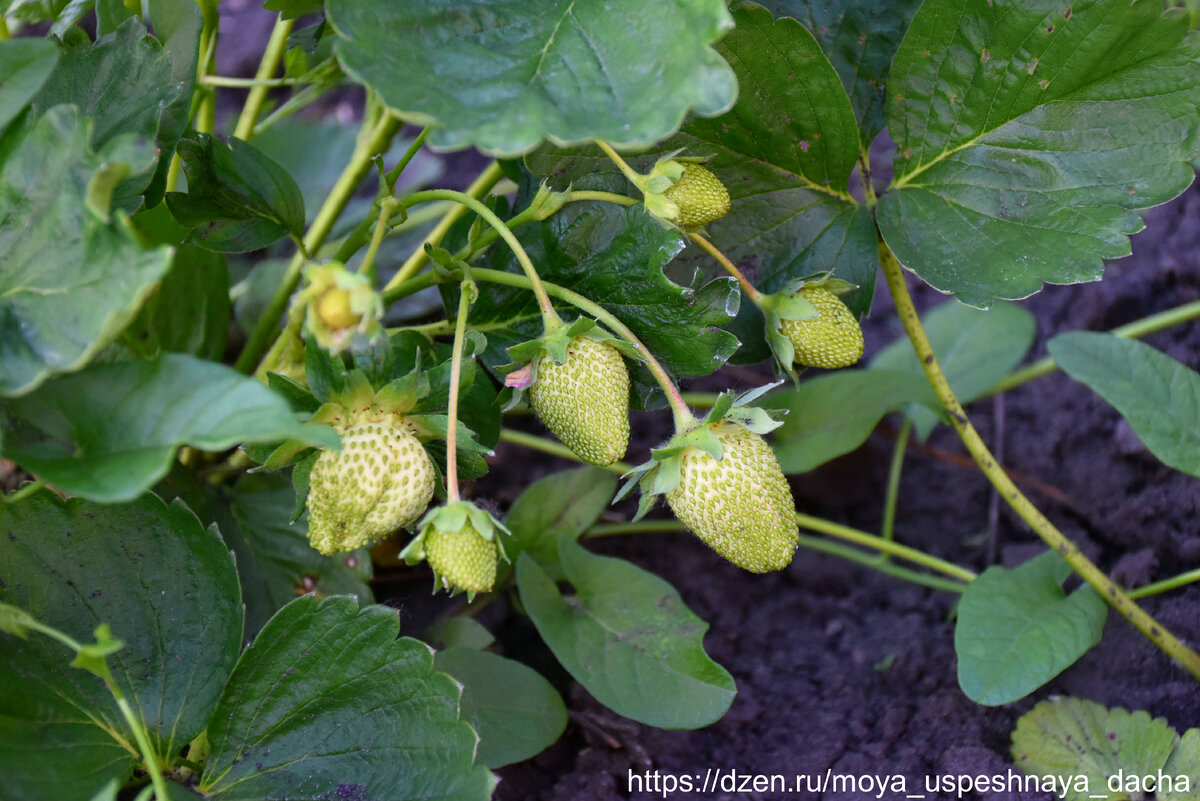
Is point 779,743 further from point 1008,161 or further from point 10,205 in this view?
point 10,205

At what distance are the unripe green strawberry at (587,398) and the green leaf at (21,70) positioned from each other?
0.41 metres

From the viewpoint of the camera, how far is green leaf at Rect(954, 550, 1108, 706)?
2.70 ft

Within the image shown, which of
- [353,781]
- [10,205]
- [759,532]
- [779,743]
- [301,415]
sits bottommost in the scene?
[779,743]

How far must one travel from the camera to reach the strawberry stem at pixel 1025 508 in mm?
964

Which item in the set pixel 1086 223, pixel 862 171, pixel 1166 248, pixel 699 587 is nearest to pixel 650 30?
pixel 862 171

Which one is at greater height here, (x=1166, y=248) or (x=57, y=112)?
(x=57, y=112)

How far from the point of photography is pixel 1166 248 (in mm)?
1443

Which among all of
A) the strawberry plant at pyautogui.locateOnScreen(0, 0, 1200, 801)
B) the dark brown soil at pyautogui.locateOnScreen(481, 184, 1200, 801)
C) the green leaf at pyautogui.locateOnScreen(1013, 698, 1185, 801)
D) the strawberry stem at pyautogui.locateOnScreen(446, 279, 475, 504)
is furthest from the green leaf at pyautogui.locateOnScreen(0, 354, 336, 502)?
the green leaf at pyautogui.locateOnScreen(1013, 698, 1185, 801)

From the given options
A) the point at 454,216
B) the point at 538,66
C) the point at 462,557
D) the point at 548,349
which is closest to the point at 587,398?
the point at 548,349

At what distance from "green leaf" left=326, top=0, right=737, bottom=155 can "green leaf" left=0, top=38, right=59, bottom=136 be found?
0.20 metres

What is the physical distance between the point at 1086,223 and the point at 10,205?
90 cm

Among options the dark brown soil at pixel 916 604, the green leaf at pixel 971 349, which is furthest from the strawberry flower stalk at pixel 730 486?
the green leaf at pixel 971 349

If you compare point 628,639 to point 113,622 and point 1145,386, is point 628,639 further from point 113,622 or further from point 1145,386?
point 1145,386

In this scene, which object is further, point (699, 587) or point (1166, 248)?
point (1166, 248)
